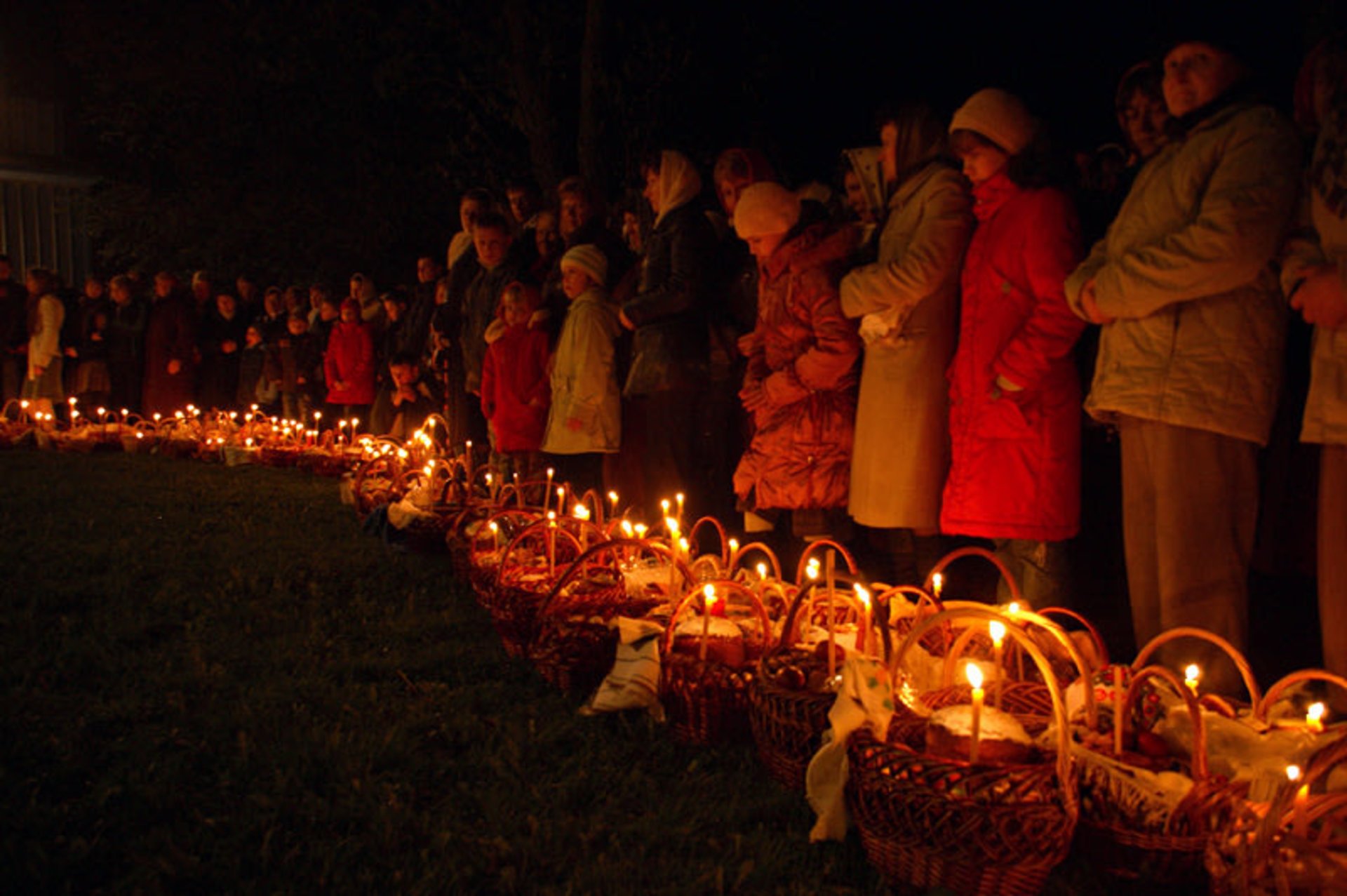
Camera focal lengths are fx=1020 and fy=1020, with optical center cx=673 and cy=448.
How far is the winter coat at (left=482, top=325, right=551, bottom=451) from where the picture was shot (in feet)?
21.6

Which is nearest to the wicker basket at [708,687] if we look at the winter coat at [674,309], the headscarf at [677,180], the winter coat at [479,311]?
the winter coat at [674,309]

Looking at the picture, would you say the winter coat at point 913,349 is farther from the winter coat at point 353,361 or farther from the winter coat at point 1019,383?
→ the winter coat at point 353,361

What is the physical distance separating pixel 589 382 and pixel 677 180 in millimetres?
1294

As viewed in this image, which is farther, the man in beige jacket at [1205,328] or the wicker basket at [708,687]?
the wicker basket at [708,687]

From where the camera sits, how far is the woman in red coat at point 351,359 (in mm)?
11266

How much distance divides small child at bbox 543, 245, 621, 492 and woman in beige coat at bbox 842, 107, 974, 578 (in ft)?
7.36

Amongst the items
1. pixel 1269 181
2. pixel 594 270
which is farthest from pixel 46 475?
pixel 1269 181

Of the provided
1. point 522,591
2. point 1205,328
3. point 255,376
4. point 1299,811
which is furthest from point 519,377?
point 255,376

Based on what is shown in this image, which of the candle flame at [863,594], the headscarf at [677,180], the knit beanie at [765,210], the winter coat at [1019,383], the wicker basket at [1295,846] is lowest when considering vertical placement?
the wicker basket at [1295,846]

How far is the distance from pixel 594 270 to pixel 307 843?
421 centimetres

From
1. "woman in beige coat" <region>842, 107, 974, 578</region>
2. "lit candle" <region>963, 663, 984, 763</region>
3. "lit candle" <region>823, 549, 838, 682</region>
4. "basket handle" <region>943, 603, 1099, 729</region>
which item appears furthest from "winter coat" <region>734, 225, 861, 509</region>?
"lit candle" <region>963, 663, 984, 763</region>

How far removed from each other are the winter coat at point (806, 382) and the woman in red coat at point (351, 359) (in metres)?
7.87

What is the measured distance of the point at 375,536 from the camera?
20.5 feet

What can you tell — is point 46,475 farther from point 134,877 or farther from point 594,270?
point 134,877
